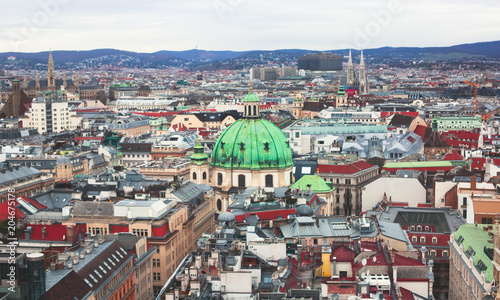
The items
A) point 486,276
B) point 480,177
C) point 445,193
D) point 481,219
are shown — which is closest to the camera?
point 486,276

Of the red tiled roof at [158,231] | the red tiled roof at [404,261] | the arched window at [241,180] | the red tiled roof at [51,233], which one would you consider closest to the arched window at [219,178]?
the arched window at [241,180]

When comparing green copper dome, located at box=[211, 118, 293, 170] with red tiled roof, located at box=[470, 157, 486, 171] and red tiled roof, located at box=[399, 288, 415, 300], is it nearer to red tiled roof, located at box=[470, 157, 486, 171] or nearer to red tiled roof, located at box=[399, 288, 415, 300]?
red tiled roof, located at box=[470, 157, 486, 171]

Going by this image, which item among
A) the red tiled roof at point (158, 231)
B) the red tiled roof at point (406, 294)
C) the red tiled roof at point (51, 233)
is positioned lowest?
the red tiled roof at point (406, 294)

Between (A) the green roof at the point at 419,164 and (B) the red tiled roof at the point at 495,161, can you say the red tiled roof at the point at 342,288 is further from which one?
(A) the green roof at the point at 419,164

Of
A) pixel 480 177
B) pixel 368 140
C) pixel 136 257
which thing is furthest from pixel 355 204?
pixel 136 257

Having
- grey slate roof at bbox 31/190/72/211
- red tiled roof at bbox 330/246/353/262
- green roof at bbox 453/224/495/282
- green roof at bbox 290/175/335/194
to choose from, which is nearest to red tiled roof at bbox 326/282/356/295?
red tiled roof at bbox 330/246/353/262

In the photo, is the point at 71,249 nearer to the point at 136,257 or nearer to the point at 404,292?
the point at 136,257
